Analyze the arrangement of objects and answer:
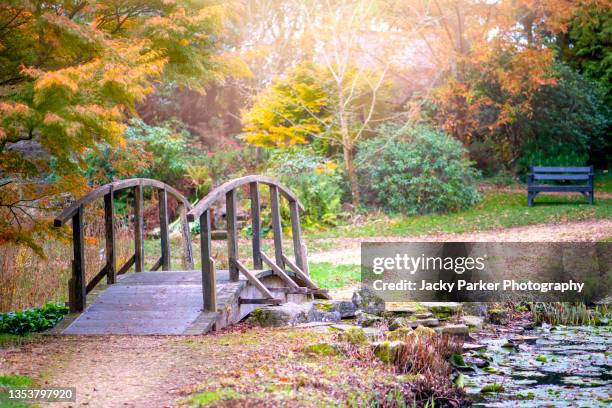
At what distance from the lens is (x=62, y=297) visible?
1016cm

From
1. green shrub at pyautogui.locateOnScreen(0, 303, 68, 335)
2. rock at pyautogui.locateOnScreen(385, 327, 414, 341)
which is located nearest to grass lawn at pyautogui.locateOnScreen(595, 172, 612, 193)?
rock at pyautogui.locateOnScreen(385, 327, 414, 341)

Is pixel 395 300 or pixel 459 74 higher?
pixel 459 74

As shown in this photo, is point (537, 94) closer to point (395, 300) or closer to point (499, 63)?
point (499, 63)

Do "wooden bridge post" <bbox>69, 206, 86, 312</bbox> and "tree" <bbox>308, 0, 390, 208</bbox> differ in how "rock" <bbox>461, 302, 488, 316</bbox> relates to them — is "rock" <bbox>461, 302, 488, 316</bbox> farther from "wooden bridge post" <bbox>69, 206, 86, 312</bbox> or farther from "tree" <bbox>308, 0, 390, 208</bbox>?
"tree" <bbox>308, 0, 390, 208</bbox>

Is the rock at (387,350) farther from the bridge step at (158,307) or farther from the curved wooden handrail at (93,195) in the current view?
the curved wooden handrail at (93,195)

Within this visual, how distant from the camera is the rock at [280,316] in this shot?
7.88m

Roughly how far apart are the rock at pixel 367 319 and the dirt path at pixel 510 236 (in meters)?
4.13

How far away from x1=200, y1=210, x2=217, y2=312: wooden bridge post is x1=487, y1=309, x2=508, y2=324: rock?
3.27 metres

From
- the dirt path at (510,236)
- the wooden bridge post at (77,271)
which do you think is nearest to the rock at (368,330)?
the wooden bridge post at (77,271)

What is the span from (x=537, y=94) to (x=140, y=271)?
599 inches

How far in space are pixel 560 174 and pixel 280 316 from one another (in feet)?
42.0

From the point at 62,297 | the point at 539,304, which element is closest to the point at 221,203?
the point at 62,297

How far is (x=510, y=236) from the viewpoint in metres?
14.1

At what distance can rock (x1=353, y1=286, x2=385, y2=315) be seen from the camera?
8861mm
